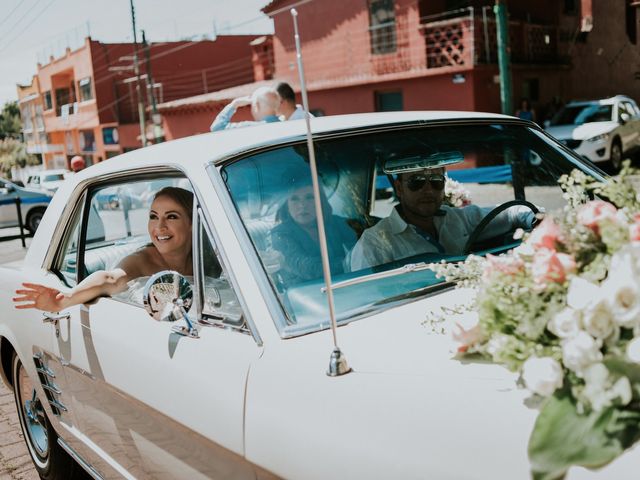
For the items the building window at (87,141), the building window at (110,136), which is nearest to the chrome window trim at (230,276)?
the building window at (110,136)

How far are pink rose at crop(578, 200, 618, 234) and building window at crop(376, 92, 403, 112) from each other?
868 inches

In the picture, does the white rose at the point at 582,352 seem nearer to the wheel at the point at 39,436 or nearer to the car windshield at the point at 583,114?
the wheel at the point at 39,436

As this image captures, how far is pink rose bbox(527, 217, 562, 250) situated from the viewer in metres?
1.50

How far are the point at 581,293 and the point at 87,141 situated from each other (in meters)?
48.1

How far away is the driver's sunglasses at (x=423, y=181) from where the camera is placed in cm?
318

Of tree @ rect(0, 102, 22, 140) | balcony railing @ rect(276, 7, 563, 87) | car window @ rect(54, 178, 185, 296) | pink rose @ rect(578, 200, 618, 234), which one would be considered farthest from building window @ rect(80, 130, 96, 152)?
pink rose @ rect(578, 200, 618, 234)

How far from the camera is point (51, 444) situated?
12.8 ft

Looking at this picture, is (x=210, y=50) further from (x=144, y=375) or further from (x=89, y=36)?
(x=144, y=375)

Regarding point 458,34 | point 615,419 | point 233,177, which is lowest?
point 615,419

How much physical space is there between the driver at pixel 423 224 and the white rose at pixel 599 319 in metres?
1.27

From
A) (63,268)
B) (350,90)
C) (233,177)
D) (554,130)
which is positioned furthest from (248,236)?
(350,90)

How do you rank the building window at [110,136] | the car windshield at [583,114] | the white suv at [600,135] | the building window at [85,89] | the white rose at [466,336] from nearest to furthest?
the white rose at [466,336]
the white suv at [600,135]
the car windshield at [583,114]
the building window at [110,136]
the building window at [85,89]

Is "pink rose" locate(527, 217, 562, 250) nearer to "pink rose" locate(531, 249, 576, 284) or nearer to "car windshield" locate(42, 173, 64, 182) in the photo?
"pink rose" locate(531, 249, 576, 284)

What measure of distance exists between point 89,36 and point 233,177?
4311 centimetres
